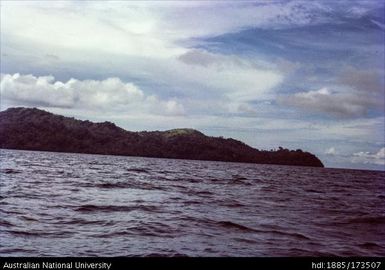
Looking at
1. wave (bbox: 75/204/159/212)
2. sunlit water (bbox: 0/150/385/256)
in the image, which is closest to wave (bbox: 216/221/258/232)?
sunlit water (bbox: 0/150/385/256)

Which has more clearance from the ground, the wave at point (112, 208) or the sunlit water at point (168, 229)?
the sunlit water at point (168, 229)

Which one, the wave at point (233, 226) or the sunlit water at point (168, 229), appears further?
the wave at point (233, 226)

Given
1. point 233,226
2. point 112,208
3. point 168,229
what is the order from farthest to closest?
1. point 112,208
2. point 233,226
3. point 168,229

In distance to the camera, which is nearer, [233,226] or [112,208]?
[233,226]

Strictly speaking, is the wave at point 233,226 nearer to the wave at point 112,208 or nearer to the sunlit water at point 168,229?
the sunlit water at point 168,229

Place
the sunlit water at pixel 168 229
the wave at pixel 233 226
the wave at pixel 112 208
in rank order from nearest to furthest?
the sunlit water at pixel 168 229, the wave at pixel 233 226, the wave at pixel 112 208

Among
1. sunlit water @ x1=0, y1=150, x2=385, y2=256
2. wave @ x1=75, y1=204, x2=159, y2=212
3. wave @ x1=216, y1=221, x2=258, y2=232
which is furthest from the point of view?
wave @ x1=75, y1=204, x2=159, y2=212

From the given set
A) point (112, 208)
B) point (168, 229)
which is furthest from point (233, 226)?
point (112, 208)

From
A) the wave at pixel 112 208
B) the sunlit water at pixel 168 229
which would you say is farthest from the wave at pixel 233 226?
the wave at pixel 112 208

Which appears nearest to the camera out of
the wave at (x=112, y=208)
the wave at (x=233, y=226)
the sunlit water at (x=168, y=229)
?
the sunlit water at (x=168, y=229)

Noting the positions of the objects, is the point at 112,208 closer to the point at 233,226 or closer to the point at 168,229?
the point at 168,229

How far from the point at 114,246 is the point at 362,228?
1189 cm

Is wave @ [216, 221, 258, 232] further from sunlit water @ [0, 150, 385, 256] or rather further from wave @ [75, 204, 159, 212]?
wave @ [75, 204, 159, 212]
